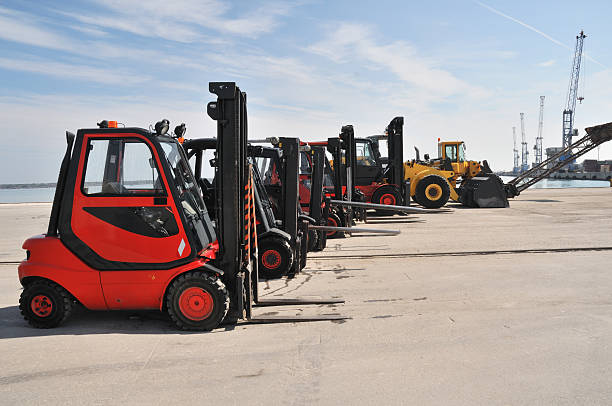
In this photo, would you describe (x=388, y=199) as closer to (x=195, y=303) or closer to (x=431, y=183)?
(x=431, y=183)

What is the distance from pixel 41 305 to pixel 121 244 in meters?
1.07

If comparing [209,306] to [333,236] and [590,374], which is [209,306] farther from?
[333,236]

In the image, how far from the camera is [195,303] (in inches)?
192

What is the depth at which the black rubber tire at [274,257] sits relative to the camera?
25.0 ft

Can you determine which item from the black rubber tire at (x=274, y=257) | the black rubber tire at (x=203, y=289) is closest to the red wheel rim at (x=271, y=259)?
the black rubber tire at (x=274, y=257)

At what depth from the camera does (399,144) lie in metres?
18.3

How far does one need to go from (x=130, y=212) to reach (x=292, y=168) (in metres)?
3.52

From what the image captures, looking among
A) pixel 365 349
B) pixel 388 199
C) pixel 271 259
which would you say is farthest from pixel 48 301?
pixel 388 199

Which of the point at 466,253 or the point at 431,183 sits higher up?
the point at 431,183

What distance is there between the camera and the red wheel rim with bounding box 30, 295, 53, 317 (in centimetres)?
497

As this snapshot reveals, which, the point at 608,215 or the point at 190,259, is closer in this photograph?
the point at 190,259

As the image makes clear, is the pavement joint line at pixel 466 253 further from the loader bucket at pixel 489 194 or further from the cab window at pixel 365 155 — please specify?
the loader bucket at pixel 489 194

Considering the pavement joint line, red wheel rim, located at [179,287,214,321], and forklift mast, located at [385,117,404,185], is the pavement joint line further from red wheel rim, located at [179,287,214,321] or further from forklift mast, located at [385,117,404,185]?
forklift mast, located at [385,117,404,185]

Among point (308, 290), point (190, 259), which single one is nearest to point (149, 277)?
point (190, 259)
